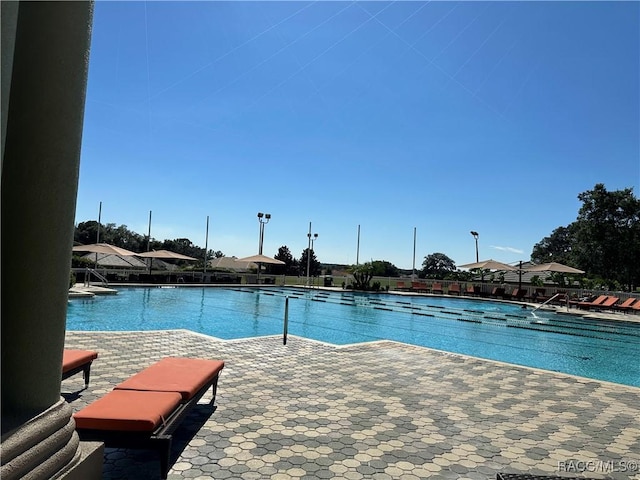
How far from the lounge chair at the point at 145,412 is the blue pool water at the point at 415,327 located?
→ 7647mm

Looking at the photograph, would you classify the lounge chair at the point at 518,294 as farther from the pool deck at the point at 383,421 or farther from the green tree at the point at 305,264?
the green tree at the point at 305,264

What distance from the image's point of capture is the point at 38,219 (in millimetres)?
1980

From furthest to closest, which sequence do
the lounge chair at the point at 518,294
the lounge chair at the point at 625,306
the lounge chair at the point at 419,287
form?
the lounge chair at the point at 419,287
the lounge chair at the point at 518,294
the lounge chair at the point at 625,306

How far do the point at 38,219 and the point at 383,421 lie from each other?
3.83m

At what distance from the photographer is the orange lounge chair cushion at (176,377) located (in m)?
3.95

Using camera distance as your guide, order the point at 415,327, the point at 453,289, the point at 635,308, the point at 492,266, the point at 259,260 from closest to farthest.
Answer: the point at 415,327, the point at 635,308, the point at 492,266, the point at 259,260, the point at 453,289

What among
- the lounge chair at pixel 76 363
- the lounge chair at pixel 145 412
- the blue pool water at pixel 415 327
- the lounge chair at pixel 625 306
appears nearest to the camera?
the lounge chair at pixel 145 412

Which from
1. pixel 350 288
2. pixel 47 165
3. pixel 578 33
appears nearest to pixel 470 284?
pixel 350 288

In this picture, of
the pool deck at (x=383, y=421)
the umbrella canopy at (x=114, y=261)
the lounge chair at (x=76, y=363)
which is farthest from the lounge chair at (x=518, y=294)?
the umbrella canopy at (x=114, y=261)

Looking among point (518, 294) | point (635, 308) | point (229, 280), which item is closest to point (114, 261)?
point (229, 280)

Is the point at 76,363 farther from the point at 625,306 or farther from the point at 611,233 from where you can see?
the point at 611,233

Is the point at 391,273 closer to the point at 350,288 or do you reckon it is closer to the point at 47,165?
the point at 350,288

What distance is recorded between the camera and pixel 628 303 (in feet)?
67.8

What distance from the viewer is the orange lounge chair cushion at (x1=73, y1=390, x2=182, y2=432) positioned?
3090 millimetres
